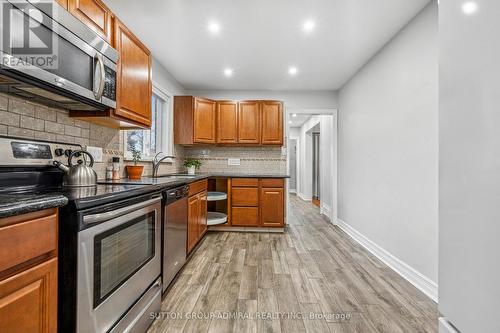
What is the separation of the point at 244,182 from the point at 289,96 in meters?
→ 1.96

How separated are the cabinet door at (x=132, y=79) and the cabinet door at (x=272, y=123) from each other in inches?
92.8

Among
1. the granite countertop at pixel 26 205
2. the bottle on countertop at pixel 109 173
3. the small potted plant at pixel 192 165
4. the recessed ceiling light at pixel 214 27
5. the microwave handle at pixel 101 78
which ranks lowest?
the granite countertop at pixel 26 205

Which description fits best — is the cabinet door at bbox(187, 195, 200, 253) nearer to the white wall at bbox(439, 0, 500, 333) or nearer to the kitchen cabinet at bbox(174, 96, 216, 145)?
the kitchen cabinet at bbox(174, 96, 216, 145)

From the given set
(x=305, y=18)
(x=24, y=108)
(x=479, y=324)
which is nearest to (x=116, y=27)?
(x=24, y=108)

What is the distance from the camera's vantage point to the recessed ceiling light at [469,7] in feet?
1.93

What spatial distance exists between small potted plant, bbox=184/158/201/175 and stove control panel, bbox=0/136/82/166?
2.55 metres

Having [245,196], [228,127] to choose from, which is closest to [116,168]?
[245,196]

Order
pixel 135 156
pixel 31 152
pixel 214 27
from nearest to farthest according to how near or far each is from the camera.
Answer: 1. pixel 31 152
2. pixel 214 27
3. pixel 135 156

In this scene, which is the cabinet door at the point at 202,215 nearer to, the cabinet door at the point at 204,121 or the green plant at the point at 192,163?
the green plant at the point at 192,163

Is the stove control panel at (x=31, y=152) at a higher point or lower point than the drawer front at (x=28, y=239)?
higher

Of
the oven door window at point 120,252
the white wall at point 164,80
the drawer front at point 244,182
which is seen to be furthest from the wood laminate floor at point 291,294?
the white wall at point 164,80

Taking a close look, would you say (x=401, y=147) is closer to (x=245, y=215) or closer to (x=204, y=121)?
(x=245, y=215)

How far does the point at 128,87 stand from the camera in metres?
2.06

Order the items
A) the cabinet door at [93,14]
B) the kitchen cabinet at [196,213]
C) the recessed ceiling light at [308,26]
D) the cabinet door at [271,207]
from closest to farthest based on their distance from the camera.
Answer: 1. the cabinet door at [93,14]
2. the recessed ceiling light at [308,26]
3. the kitchen cabinet at [196,213]
4. the cabinet door at [271,207]
